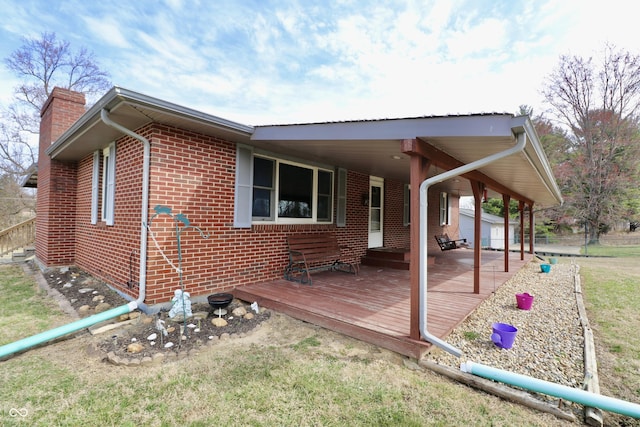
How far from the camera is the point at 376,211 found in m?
8.93

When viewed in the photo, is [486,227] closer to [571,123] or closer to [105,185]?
[571,123]

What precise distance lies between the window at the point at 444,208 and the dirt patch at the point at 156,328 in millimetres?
10728

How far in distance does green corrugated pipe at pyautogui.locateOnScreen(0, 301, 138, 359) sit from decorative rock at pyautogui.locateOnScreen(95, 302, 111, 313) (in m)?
0.85

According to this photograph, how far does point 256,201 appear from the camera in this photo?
5.57m

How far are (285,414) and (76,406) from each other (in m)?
1.62

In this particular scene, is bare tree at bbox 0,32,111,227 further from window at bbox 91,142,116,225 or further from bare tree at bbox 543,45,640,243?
bare tree at bbox 543,45,640,243

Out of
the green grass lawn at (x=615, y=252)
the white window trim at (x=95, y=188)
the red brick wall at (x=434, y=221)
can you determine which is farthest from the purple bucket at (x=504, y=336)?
the green grass lawn at (x=615, y=252)

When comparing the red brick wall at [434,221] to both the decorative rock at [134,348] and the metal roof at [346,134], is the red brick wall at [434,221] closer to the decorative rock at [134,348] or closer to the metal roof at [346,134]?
the metal roof at [346,134]

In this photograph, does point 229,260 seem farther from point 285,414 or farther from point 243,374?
point 285,414

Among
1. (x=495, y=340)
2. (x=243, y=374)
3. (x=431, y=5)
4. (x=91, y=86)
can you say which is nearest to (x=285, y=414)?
(x=243, y=374)

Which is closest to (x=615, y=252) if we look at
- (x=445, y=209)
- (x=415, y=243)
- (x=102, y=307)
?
(x=445, y=209)

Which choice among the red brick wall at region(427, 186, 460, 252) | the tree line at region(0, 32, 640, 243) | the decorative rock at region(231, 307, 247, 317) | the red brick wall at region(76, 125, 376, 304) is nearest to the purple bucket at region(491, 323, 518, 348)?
the decorative rock at region(231, 307, 247, 317)

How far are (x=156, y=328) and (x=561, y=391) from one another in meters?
4.07

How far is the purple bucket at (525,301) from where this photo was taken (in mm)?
4922
